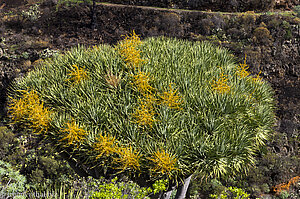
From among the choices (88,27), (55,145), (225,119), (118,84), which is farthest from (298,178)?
(88,27)

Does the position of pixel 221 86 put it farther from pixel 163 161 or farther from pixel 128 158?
pixel 128 158

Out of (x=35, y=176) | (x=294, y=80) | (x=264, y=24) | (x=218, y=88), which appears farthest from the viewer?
(x=264, y=24)

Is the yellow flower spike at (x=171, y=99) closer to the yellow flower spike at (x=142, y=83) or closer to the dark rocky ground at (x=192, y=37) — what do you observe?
the yellow flower spike at (x=142, y=83)

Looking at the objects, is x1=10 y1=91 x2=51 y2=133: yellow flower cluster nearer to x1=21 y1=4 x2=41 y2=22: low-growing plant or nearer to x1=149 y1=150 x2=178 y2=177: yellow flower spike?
x1=149 y1=150 x2=178 y2=177: yellow flower spike

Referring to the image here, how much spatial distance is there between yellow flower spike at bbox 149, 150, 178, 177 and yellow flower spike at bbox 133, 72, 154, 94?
1947 mm

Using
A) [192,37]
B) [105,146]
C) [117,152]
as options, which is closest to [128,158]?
[117,152]

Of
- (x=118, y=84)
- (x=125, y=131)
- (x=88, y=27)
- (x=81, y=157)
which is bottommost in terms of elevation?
(x=81, y=157)

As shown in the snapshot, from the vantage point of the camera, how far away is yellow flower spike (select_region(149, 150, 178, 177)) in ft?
18.7

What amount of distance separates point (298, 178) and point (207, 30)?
40.4 feet

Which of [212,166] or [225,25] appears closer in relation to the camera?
[212,166]

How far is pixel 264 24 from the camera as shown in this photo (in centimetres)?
1920

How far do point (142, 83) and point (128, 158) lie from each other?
7.40 feet

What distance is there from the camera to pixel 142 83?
721cm

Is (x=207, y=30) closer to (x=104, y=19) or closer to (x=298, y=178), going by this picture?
(x=104, y=19)
